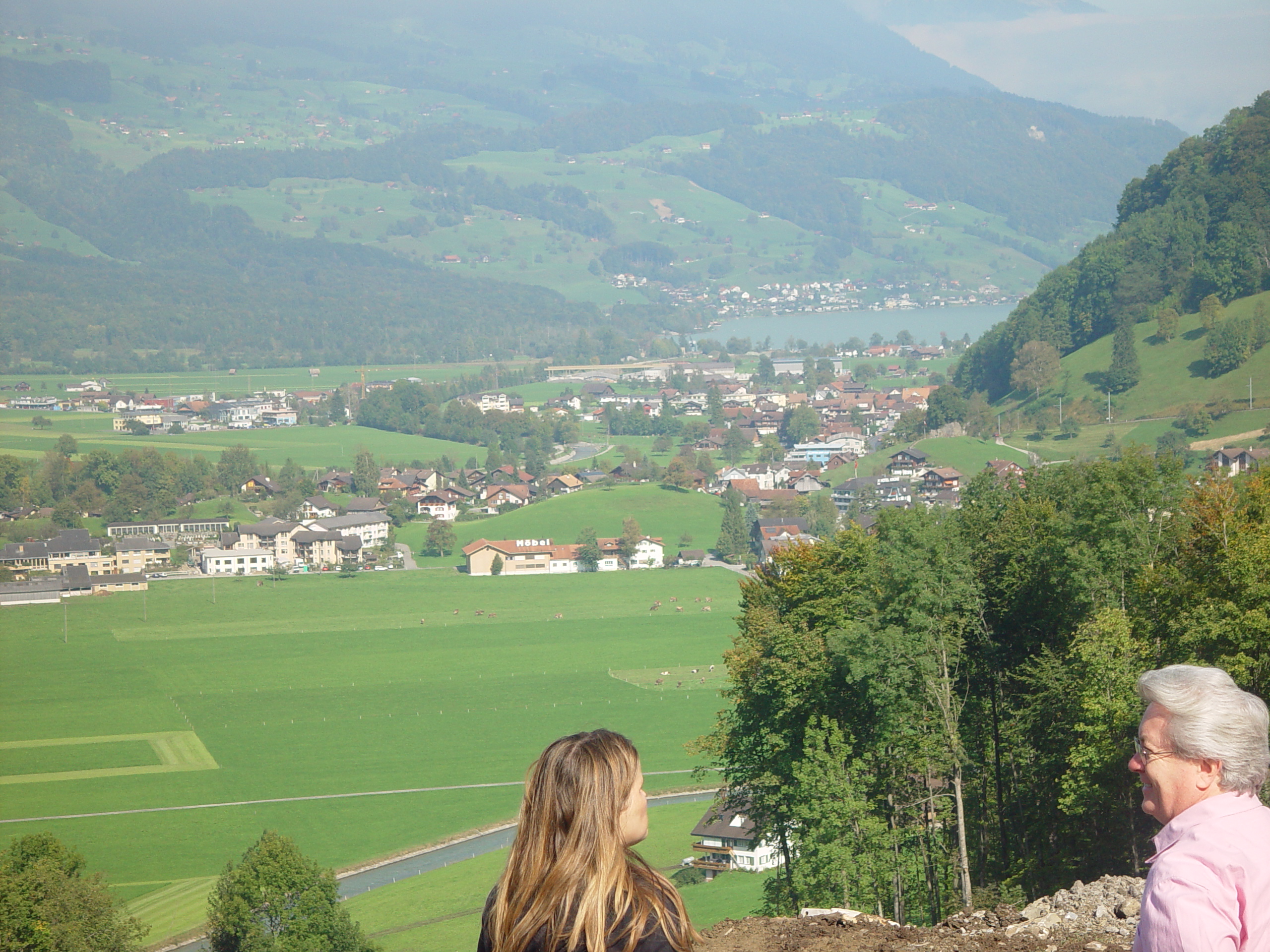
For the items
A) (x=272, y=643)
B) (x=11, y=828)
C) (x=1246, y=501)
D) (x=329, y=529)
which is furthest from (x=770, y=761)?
(x=329, y=529)

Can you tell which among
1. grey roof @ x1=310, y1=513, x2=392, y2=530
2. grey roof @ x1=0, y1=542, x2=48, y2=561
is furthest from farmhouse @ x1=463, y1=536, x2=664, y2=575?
grey roof @ x1=0, y1=542, x2=48, y2=561

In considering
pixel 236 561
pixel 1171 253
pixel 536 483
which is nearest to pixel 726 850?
pixel 236 561

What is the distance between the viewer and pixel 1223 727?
84.3 inches

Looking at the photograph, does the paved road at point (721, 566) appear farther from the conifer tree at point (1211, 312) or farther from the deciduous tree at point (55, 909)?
the deciduous tree at point (55, 909)

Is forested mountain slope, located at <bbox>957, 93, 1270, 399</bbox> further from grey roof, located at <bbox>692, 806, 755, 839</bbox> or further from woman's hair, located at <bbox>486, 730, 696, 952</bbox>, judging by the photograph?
woman's hair, located at <bbox>486, 730, 696, 952</bbox>

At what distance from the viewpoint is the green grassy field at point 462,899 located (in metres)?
17.0

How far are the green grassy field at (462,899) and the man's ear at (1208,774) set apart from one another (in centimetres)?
1385

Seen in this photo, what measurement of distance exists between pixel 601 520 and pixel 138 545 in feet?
69.7

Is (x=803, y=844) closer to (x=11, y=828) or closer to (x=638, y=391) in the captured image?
(x=11, y=828)

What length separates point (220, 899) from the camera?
15.9 metres

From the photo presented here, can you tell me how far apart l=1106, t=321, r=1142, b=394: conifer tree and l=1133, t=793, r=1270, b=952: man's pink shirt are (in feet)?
201

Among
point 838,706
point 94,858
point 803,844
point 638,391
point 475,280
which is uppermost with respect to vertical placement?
point 475,280

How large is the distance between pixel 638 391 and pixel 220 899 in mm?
95193

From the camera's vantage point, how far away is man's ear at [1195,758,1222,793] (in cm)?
215
